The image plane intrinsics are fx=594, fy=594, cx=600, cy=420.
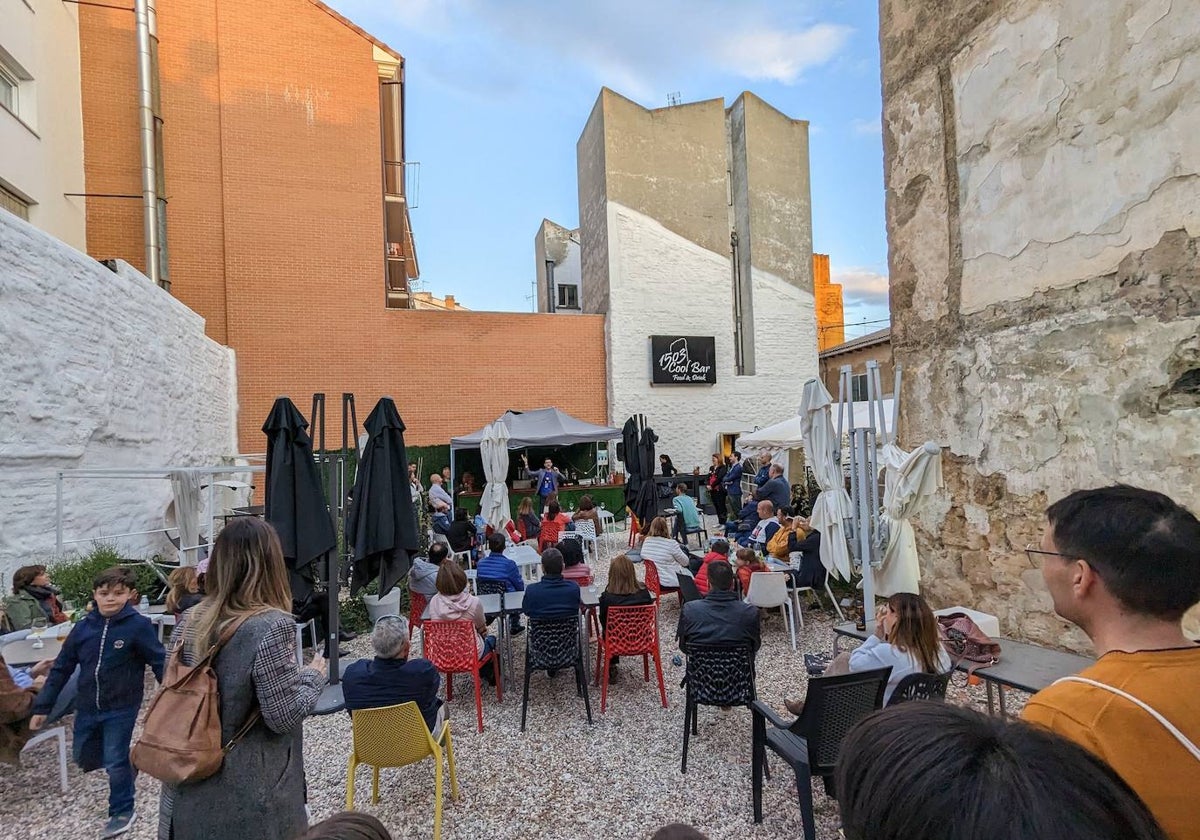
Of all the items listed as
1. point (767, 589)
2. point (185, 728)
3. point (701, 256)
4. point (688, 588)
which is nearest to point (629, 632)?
point (688, 588)

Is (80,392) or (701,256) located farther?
(701,256)

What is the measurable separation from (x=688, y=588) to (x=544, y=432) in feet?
30.0

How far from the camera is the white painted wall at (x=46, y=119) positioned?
10.1 m

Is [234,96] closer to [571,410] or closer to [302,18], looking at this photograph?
[302,18]

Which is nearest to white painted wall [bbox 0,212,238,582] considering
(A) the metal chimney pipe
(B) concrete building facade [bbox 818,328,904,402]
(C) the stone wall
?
(A) the metal chimney pipe

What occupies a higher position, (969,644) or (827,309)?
(827,309)

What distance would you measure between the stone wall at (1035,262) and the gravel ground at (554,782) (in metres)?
1.80

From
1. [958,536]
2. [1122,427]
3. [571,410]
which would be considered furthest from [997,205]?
[571,410]

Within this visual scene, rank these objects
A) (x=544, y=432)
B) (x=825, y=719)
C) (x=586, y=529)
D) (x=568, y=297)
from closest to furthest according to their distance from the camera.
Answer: (x=825, y=719)
(x=586, y=529)
(x=544, y=432)
(x=568, y=297)

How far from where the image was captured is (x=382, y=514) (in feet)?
16.5

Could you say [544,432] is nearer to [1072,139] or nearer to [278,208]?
[278,208]

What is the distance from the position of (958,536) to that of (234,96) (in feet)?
60.8

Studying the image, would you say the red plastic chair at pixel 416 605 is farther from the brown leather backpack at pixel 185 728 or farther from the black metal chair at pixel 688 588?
the brown leather backpack at pixel 185 728

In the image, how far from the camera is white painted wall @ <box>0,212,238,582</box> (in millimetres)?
6059
